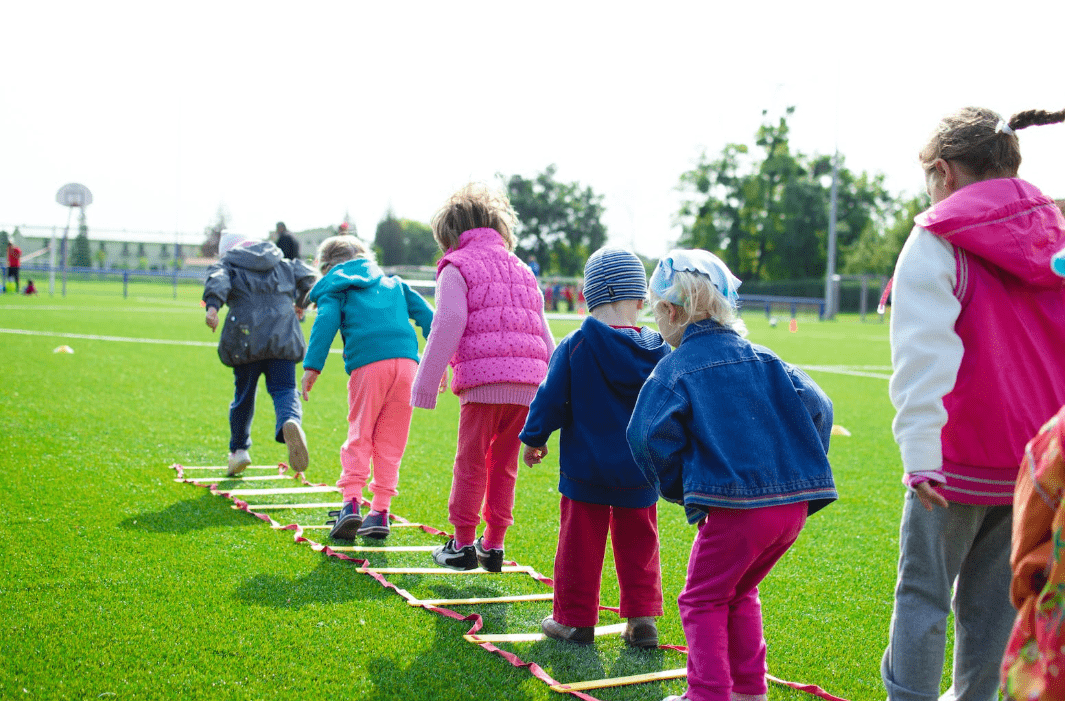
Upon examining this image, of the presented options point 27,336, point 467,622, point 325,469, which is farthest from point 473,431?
point 27,336

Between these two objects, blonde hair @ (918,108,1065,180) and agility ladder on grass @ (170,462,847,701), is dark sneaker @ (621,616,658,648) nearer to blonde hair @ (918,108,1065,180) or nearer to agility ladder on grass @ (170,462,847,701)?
agility ladder on grass @ (170,462,847,701)

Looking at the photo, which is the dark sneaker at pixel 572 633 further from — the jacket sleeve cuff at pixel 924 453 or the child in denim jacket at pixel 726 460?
the jacket sleeve cuff at pixel 924 453

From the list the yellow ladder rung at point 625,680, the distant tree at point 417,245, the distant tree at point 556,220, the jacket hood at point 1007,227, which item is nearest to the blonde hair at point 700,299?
the jacket hood at point 1007,227

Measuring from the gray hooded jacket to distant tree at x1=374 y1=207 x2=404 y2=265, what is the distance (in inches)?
3701

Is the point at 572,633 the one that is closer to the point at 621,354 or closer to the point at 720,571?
the point at 720,571

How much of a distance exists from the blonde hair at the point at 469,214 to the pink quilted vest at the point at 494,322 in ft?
0.25

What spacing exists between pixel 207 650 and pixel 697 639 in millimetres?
1679

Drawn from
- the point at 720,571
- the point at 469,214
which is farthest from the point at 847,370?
the point at 720,571

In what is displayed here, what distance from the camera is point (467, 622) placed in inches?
141

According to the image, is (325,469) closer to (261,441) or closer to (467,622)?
(261,441)

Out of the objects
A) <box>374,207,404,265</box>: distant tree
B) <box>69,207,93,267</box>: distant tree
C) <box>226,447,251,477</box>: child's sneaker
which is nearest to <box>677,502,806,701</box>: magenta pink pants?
<box>226,447,251,477</box>: child's sneaker

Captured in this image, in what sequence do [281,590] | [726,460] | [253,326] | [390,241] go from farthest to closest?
[390,241]
[253,326]
[281,590]
[726,460]

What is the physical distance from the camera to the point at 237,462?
6.02 meters

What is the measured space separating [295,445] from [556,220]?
69.9m
